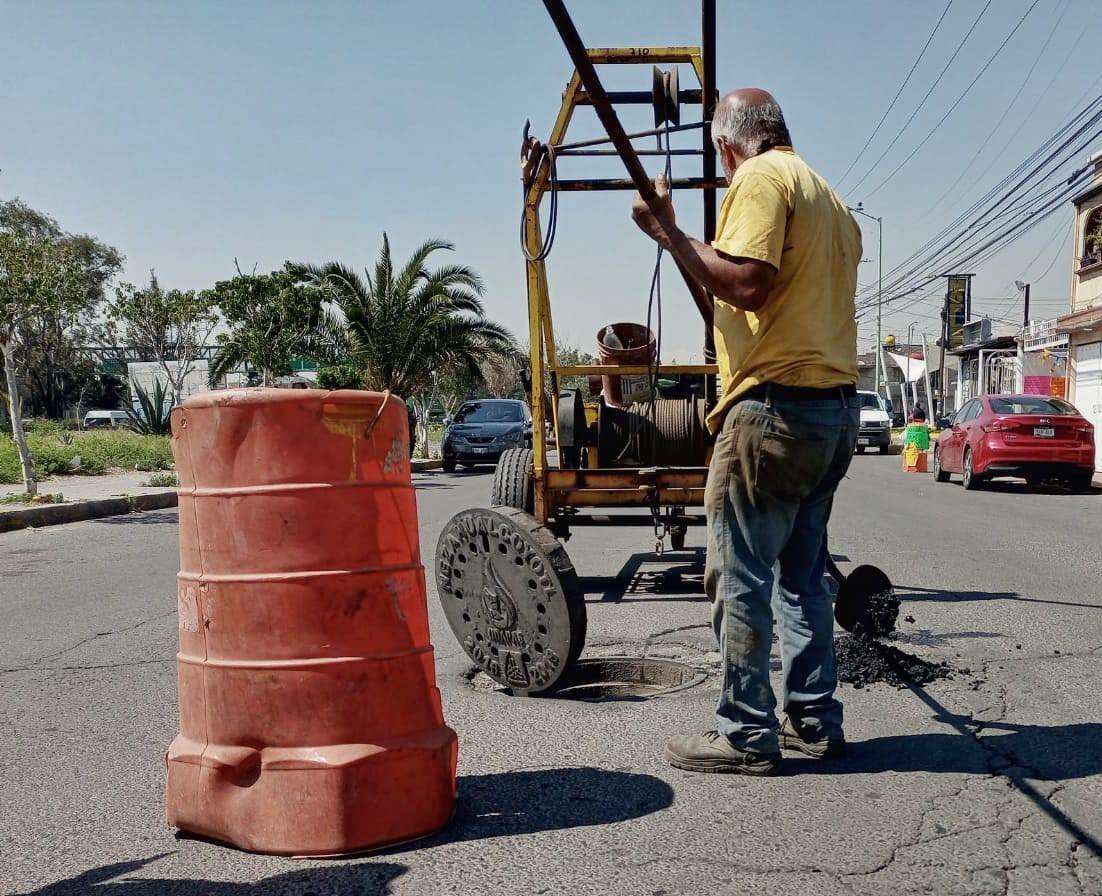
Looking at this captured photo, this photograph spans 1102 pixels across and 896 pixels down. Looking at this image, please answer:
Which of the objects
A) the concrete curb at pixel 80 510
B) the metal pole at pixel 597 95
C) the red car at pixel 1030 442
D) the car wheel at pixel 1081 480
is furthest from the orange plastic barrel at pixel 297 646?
the car wheel at pixel 1081 480

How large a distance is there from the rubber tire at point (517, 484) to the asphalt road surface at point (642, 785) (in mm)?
802

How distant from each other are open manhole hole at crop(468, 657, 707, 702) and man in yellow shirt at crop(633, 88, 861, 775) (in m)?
1.13

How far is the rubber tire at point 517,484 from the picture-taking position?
22.0ft

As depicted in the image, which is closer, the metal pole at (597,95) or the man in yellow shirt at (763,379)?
the metal pole at (597,95)

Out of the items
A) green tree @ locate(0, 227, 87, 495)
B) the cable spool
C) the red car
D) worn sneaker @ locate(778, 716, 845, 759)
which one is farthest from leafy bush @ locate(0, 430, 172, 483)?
worn sneaker @ locate(778, 716, 845, 759)

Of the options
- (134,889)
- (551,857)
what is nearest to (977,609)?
(551,857)

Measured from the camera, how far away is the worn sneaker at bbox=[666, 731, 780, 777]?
11.0ft

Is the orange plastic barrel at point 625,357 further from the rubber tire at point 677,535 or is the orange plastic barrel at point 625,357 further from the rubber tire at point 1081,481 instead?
the rubber tire at point 1081,481

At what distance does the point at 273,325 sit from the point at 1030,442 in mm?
16975

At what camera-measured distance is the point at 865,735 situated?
3.79m

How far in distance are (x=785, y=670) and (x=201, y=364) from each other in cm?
6077

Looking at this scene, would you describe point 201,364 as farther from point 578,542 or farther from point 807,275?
point 807,275

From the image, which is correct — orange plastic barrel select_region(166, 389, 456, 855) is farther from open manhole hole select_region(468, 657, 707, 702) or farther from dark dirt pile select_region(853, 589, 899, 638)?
dark dirt pile select_region(853, 589, 899, 638)

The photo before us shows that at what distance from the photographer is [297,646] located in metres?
2.84
